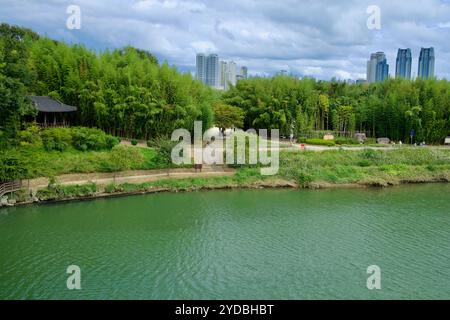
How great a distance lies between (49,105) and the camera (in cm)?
2183

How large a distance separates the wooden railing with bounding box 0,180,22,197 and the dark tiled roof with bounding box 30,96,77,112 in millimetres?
5670

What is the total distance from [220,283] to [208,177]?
9942mm

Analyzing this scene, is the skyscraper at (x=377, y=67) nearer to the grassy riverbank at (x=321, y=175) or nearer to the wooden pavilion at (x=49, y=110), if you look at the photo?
the grassy riverbank at (x=321, y=175)

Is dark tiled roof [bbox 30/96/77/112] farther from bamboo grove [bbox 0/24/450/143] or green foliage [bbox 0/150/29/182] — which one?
green foliage [bbox 0/150/29/182]

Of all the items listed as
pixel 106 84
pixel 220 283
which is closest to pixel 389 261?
pixel 220 283

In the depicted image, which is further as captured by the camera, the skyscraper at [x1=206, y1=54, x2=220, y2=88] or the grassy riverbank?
the skyscraper at [x1=206, y1=54, x2=220, y2=88]

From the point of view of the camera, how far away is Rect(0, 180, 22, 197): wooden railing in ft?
52.3

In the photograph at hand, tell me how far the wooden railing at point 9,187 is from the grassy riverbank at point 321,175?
0.36m

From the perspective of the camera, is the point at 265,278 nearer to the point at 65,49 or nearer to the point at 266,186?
the point at 266,186

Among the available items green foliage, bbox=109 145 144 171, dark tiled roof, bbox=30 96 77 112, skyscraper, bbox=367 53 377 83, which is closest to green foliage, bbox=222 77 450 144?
green foliage, bbox=109 145 144 171

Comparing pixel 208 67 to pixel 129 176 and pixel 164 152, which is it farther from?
pixel 129 176

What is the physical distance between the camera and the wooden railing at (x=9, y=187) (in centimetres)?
1595

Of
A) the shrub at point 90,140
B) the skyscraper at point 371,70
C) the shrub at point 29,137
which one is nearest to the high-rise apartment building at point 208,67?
the skyscraper at point 371,70

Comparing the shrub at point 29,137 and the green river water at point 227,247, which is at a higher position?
the shrub at point 29,137
